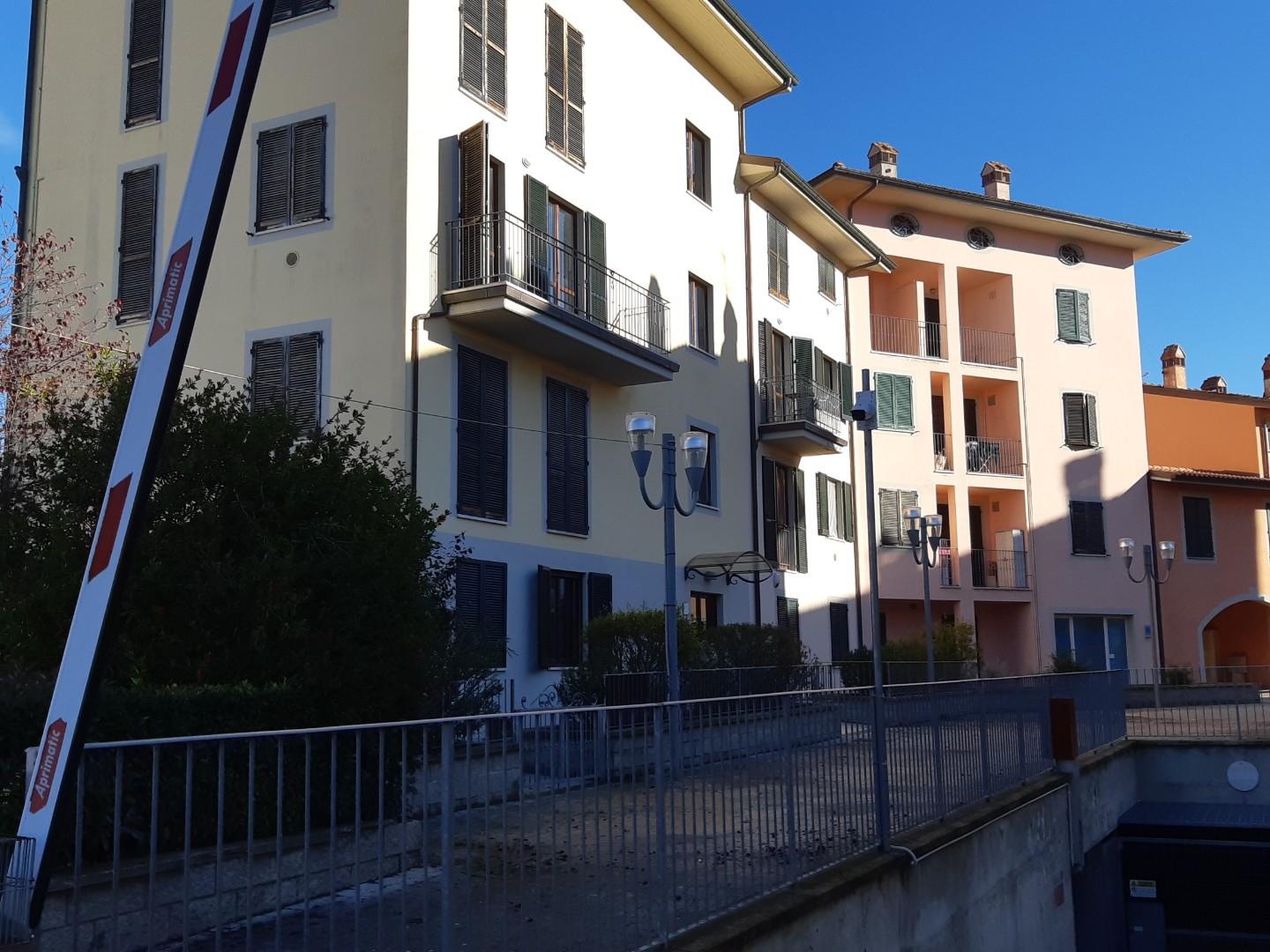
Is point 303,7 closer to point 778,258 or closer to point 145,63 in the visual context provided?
point 145,63

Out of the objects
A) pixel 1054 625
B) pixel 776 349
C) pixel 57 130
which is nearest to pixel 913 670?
pixel 776 349

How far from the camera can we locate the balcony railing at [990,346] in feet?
130

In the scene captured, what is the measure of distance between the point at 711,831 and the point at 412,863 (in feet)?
8.11

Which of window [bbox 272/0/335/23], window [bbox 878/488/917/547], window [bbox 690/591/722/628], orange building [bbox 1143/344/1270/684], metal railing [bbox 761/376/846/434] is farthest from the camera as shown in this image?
orange building [bbox 1143/344/1270/684]

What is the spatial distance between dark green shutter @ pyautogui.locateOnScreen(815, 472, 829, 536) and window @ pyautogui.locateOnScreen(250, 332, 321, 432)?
15.6 metres

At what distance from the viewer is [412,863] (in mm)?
4801

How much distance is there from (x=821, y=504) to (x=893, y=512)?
5.96m

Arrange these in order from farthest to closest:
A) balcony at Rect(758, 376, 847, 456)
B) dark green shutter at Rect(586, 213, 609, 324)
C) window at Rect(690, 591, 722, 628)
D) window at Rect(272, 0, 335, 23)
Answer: balcony at Rect(758, 376, 847, 456)
window at Rect(690, 591, 722, 628)
dark green shutter at Rect(586, 213, 609, 324)
window at Rect(272, 0, 335, 23)

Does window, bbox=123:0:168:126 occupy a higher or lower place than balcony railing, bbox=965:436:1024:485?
higher

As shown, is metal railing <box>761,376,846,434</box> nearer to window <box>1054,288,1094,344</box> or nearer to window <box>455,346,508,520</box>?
window <box>455,346,508,520</box>

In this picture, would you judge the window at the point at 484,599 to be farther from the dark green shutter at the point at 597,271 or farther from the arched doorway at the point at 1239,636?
the arched doorway at the point at 1239,636

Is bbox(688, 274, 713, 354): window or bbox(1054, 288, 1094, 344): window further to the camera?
bbox(1054, 288, 1094, 344): window

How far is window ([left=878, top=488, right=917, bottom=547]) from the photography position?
35.9m

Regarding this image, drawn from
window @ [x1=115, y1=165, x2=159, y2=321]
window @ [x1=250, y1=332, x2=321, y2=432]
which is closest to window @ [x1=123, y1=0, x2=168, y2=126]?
window @ [x1=115, y1=165, x2=159, y2=321]
